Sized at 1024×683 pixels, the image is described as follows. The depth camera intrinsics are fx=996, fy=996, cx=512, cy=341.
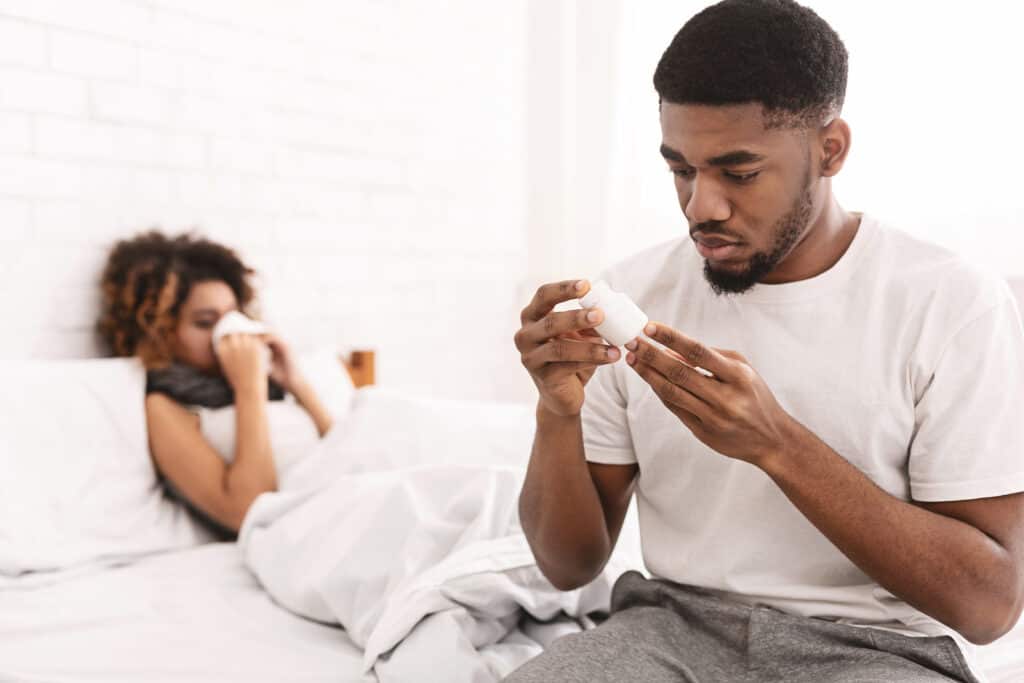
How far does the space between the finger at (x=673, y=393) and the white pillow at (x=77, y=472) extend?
1203 mm

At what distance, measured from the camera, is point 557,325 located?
103 centimetres

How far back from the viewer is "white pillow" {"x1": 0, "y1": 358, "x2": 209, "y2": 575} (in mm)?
1711

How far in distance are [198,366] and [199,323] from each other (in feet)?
0.31

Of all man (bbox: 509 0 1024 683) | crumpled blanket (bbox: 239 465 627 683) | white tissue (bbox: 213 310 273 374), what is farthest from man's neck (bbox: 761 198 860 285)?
white tissue (bbox: 213 310 273 374)

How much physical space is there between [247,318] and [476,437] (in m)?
0.57

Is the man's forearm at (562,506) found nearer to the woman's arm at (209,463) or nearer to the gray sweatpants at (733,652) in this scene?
the gray sweatpants at (733,652)

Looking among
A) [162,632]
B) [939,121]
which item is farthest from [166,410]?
[939,121]

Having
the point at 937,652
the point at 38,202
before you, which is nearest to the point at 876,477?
the point at 937,652

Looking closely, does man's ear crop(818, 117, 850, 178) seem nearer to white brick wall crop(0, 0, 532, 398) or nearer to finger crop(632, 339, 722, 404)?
finger crop(632, 339, 722, 404)

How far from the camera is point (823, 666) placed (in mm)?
1050

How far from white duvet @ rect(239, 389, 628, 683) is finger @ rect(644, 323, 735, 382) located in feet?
1.65

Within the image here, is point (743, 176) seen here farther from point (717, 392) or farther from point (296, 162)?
point (296, 162)

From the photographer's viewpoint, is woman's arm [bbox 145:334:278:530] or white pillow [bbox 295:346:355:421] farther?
white pillow [bbox 295:346:355:421]

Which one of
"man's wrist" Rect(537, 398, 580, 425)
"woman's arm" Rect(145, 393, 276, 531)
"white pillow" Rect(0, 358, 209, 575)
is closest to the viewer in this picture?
"man's wrist" Rect(537, 398, 580, 425)
